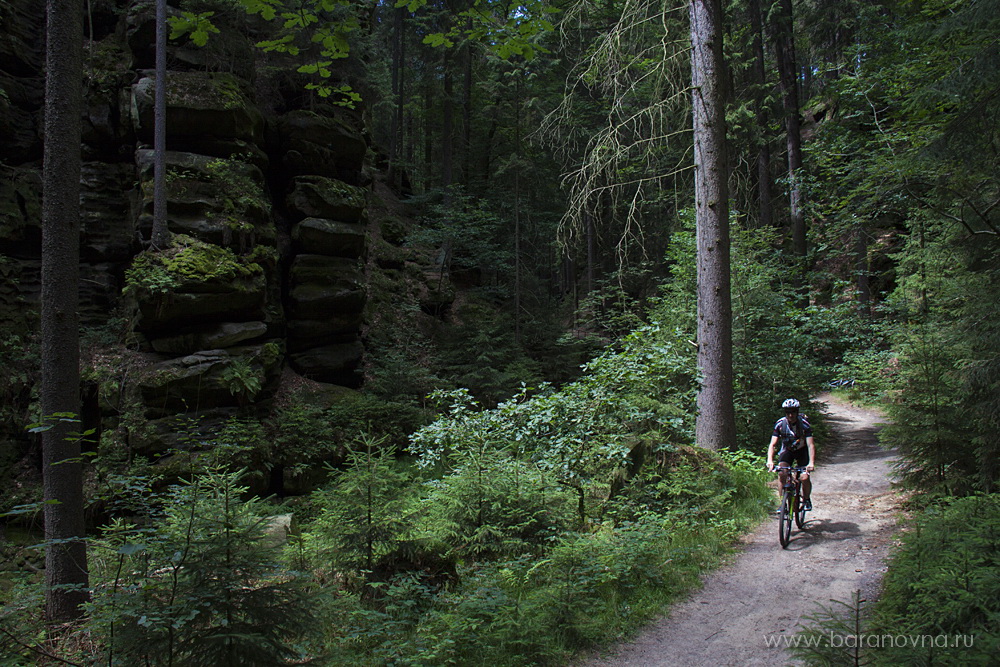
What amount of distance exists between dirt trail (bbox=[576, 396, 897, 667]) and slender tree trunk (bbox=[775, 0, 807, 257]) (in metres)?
12.2

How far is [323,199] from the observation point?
47.9ft

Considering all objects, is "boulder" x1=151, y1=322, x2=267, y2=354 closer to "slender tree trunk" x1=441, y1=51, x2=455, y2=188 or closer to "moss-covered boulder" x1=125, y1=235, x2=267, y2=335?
"moss-covered boulder" x1=125, y1=235, x2=267, y2=335

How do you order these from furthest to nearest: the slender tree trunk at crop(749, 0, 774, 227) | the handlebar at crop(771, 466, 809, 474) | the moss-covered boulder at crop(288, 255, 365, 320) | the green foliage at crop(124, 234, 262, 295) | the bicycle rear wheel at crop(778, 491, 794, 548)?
the slender tree trunk at crop(749, 0, 774, 227), the moss-covered boulder at crop(288, 255, 365, 320), the green foliage at crop(124, 234, 262, 295), the handlebar at crop(771, 466, 809, 474), the bicycle rear wheel at crop(778, 491, 794, 548)

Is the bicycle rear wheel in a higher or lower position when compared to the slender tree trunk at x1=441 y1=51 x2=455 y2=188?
lower

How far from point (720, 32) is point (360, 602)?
8.93 metres

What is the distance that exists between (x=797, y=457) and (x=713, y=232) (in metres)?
3.49

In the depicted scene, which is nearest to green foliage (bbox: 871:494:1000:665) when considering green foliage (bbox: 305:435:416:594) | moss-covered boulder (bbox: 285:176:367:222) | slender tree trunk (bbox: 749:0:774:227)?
green foliage (bbox: 305:435:416:594)

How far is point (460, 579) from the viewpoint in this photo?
504cm

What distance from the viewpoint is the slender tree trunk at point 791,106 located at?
58.5 ft

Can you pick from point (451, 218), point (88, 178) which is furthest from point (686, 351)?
point (88, 178)

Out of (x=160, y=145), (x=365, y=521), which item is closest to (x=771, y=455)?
(x=365, y=521)

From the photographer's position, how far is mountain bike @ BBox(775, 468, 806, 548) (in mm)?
5948

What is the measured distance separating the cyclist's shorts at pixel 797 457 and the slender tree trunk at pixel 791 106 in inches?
532

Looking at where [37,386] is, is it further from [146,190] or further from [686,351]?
[686,351]
